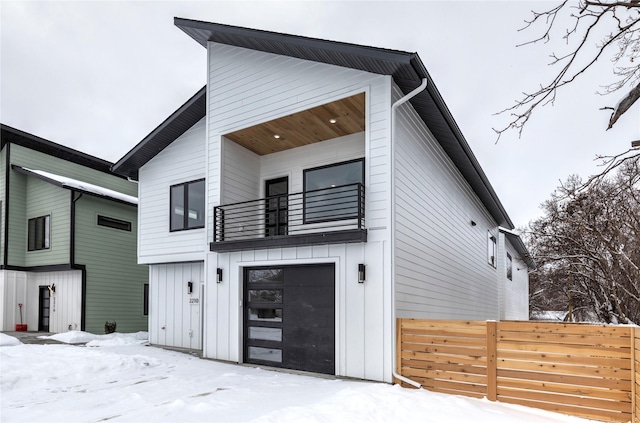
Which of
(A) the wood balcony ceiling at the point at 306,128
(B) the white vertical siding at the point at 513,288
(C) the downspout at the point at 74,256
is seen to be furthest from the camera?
(B) the white vertical siding at the point at 513,288

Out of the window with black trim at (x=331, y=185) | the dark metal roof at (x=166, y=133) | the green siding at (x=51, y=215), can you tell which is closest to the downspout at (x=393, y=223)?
the window with black trim at (x=331, y=185)

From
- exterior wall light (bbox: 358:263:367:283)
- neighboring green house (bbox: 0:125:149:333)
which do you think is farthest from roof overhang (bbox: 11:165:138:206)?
exterior wall light (bbox: 358:263:367:283)

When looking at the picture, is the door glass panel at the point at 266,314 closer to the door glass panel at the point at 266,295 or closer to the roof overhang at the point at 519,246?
the door glass panel at the point at 266,295

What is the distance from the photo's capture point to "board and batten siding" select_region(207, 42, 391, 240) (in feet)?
23.0

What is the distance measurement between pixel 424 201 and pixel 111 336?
10.1 meters

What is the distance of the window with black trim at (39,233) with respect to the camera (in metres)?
14.6

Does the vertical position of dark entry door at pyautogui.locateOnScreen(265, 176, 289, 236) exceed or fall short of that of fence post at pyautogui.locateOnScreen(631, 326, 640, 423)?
it exceeds it

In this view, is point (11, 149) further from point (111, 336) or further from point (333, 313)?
point (333, 313)

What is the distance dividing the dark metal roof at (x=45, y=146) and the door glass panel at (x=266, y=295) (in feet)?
38.9

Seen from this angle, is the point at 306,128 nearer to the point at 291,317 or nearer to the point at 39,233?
the point at 291,317

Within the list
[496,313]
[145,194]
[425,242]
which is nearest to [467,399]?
[425,242]

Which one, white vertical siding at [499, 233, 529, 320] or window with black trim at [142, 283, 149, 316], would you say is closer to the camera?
window with black trim at [142, 283, 149, 316]

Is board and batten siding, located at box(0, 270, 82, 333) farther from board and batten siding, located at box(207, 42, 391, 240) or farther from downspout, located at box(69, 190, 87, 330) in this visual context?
board and batten siding, located at box(207, 42, 391, 240)

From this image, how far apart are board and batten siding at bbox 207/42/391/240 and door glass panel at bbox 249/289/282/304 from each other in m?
1.65
